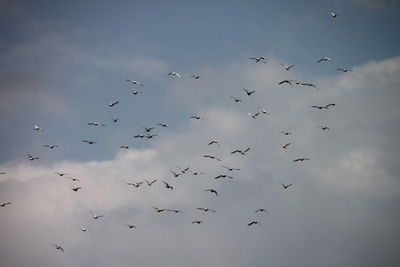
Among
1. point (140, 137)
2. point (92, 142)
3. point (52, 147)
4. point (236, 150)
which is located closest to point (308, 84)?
point (236, 150)

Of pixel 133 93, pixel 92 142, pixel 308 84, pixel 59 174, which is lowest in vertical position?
pixel 59 174

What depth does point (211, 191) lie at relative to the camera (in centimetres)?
14012

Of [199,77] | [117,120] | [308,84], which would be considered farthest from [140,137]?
[308,84]

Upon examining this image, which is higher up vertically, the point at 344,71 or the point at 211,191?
the point at 344,71

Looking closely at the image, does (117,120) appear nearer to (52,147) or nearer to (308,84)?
(52,147)

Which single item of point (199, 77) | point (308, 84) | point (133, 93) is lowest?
point (133, 93)

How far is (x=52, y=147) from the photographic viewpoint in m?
151

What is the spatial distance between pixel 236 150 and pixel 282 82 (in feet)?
59.4

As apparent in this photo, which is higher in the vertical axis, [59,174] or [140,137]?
[140,137]

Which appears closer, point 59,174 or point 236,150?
point 236,150

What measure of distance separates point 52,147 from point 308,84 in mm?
60163

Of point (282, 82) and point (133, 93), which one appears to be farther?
point (133, 93)

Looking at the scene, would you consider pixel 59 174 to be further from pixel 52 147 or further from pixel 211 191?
pixel 211 191

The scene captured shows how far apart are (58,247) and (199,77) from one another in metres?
50.7
